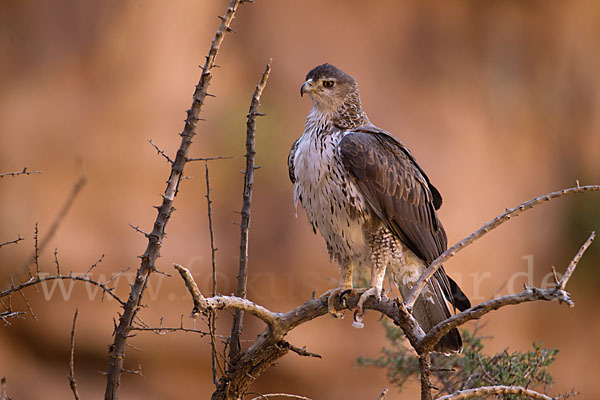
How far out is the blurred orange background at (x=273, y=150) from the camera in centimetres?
741

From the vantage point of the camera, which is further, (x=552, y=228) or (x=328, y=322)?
(x=552, y=228)

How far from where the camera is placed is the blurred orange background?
741cm

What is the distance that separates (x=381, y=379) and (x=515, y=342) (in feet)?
7.45

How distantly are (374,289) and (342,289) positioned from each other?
20cm

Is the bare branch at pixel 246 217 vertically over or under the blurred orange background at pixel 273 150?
under

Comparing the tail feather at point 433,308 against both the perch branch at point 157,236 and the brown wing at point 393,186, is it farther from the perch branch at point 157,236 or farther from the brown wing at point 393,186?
the perch branch at point 157,236

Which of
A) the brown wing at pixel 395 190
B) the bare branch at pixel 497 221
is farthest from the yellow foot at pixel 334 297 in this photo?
the bare branch at pixel 497 221

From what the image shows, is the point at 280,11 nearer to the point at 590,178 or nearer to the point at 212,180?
the point at 212,180

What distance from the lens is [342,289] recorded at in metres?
3.40

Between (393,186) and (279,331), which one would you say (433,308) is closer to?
(393,186)

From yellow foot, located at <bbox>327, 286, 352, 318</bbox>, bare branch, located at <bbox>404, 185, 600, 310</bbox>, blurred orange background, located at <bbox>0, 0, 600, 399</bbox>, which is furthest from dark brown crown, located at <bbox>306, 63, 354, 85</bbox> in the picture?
blurred orange background, located at <bbox>0, 0, 600, 399</bbox>

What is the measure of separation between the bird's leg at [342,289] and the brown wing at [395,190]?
0.39m

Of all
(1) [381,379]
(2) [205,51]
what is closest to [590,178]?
(1) [381,379]

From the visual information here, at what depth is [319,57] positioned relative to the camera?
27.8ft
